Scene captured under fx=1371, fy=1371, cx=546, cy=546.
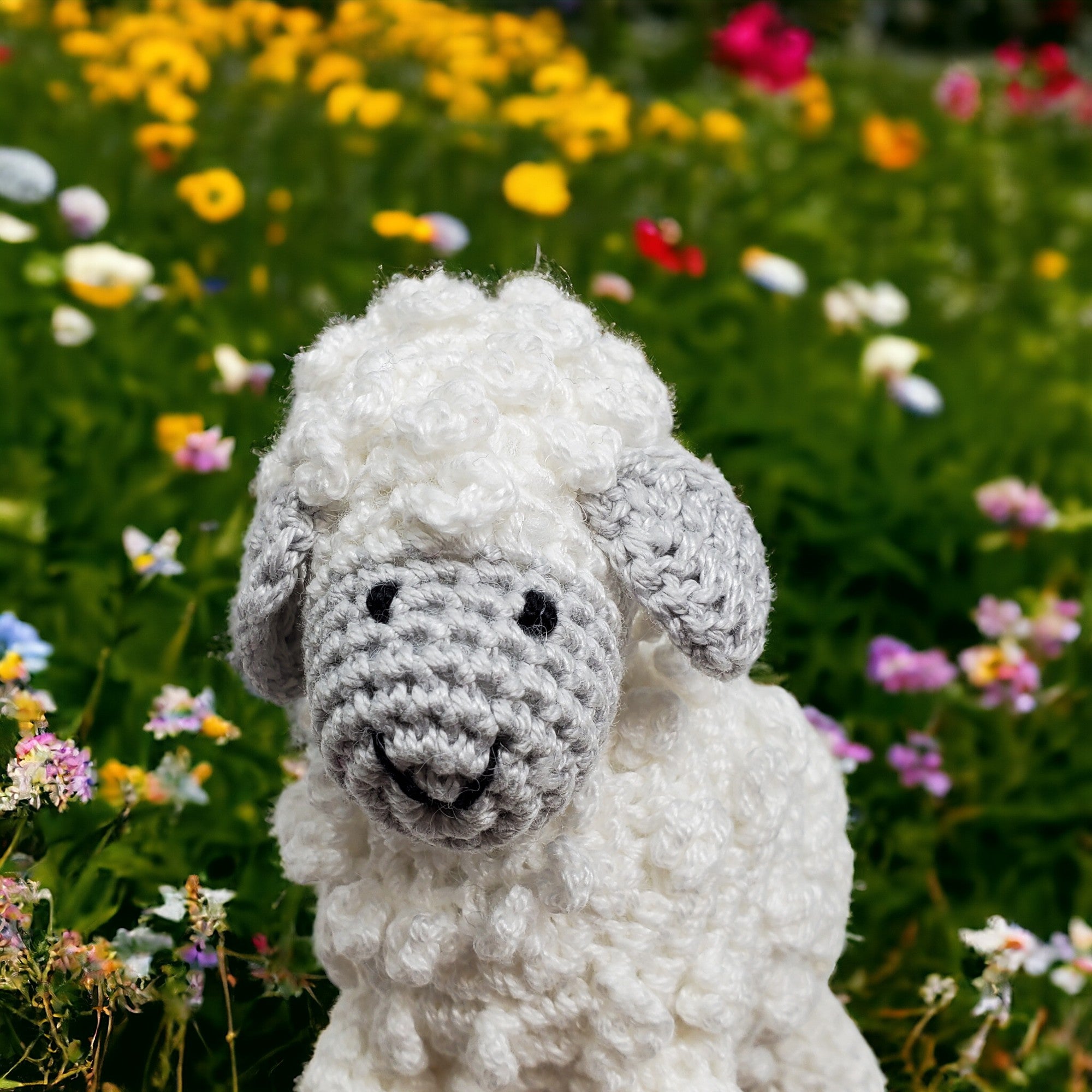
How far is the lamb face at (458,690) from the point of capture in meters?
0.99

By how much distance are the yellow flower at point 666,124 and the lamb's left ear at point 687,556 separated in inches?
113

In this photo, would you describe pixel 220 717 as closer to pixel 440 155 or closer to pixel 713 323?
pixel 713 323

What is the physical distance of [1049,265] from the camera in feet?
12.2

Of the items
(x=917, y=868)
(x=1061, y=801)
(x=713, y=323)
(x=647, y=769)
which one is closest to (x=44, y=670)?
(x=647, y=769)

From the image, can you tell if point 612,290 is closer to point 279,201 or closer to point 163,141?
point 279,201

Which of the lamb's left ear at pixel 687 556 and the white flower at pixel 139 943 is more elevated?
the lamb's left ear at pixel 687 556

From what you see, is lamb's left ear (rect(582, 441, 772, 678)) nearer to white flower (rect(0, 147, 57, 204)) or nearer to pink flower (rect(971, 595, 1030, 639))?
pink flower (rect(971, 595, 1030, 639))

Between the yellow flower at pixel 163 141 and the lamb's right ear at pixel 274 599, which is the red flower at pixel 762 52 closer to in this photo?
the yellow flower at pixel 163 141

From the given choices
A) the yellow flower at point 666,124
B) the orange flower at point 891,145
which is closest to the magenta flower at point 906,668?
the yellow flower at point 666,124

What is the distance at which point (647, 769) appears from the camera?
117cm

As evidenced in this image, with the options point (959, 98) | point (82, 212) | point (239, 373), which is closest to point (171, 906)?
point (239, 373)

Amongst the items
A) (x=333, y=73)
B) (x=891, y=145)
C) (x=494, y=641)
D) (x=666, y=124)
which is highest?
(x=494, y=641)

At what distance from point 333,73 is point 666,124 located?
0.94 m

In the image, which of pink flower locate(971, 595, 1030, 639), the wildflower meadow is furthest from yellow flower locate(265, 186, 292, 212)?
pink flower locate(971, 595, 1030, 639)
